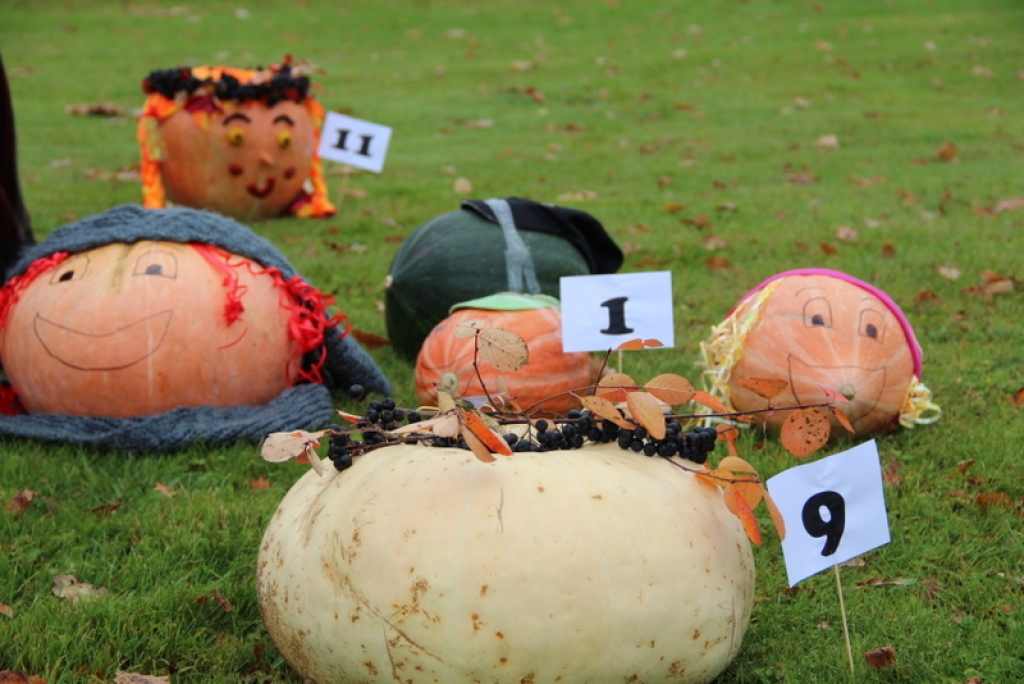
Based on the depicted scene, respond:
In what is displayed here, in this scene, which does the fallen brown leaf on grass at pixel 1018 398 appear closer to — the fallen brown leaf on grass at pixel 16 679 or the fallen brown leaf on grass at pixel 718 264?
the fallen brown leaf on grass at pixel 718 264

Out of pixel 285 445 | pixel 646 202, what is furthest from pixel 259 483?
pixel 646 202

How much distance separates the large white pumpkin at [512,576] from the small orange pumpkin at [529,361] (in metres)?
1.43

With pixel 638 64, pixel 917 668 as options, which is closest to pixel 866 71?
pixel 638 64

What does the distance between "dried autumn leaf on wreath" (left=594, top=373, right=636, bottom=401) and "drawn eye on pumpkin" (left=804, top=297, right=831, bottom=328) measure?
1.57 m

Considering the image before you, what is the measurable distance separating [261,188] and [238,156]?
0.30 m

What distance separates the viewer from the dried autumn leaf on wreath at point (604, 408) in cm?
241

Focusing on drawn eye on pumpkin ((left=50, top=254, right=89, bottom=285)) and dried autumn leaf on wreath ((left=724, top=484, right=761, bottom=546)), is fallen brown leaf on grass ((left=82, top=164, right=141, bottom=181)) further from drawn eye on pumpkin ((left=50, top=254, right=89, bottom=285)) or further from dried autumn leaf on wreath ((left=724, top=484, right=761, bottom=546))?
dried autumn leaf on wreath ((left=724, top=484, right=761, bottom=546))

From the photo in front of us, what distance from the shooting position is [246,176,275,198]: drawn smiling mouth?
7.53 metres

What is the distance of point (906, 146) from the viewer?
33.3 feet

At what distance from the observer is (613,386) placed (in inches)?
100

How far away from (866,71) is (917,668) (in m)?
12.3

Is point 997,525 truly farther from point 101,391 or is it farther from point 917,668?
point 101,391

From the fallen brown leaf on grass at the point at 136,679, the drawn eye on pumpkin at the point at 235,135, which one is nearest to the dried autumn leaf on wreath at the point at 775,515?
the fallen brown leaf on grass at the point at 136,679

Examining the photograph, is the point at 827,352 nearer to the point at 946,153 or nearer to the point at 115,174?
the point at 946,153
